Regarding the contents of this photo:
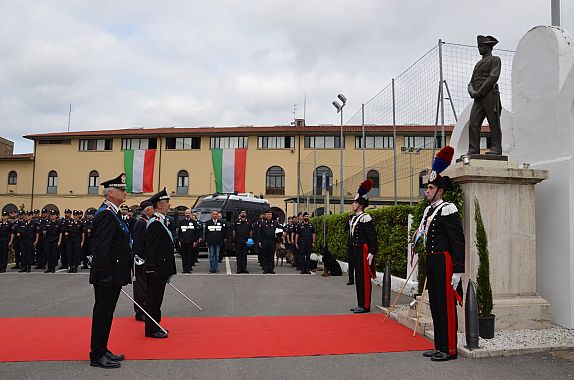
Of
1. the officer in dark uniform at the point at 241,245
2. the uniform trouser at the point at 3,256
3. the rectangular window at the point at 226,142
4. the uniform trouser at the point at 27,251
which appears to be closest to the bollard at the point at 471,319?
the officer in dark uniform at the point at 241,245

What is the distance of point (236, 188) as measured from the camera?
40.4m

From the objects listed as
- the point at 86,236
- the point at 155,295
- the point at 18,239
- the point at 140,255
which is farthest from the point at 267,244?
the point at 155,295

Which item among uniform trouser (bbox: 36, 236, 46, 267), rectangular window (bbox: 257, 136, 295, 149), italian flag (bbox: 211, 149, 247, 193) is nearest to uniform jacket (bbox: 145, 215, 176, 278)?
uniform trouser (bbox: 36, 236, 46, 267)

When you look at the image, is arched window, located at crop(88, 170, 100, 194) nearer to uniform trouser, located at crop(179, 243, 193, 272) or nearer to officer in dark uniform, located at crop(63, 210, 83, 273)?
officer in dark uniform, located at crop(63, 210, 83, 273)

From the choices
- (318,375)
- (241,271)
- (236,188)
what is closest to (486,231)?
(318,375)

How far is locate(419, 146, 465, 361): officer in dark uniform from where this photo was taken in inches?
218

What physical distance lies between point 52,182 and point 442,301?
4816 cm

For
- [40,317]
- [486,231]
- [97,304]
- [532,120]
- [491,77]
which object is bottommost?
[40,317]

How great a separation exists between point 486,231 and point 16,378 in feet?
18.3

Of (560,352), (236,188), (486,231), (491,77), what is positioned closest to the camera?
(560,352)

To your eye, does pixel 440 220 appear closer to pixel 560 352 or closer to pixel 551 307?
pixel 560 352

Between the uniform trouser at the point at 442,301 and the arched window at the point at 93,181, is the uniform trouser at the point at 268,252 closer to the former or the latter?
the uniform trouser at the point at 442,301

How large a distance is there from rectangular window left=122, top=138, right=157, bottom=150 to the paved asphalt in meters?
31.8

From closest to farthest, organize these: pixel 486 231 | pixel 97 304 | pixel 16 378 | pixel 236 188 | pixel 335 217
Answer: pixel 16 378
pixel 97 304
pixel 486 231
pixel 335 217
pixel 236 188
